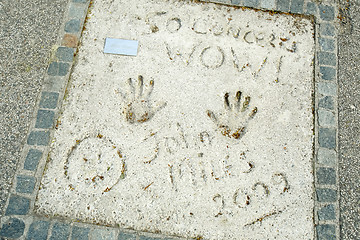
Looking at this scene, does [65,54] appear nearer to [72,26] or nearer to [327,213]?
[72,26]

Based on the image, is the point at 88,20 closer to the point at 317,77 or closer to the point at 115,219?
the point at 115,219

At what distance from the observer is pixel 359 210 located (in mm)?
1992

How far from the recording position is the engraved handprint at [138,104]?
2053mm

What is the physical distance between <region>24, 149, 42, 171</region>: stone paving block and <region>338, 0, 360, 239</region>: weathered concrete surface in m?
1.99

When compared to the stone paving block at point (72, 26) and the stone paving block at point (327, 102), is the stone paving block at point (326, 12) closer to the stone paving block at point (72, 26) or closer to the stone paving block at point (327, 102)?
the stone paving block at point (327, 102)

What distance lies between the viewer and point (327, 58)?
7.50ft

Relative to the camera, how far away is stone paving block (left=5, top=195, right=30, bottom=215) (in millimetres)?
1875

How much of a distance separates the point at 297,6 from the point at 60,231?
2339mm

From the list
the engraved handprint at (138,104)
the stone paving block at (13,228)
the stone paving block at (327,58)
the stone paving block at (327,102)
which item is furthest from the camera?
the stone paving block at (327,58)

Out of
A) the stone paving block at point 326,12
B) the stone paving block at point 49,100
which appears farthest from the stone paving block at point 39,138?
the stone paving block at point 326,12

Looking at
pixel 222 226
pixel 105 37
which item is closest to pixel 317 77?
pixel 222 226

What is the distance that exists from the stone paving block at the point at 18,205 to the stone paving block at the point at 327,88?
6.92ft

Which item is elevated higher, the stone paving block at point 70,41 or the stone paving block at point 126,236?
the stone paving block at point 70,41

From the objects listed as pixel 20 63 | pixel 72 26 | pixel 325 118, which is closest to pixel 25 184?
pixel 20 63
